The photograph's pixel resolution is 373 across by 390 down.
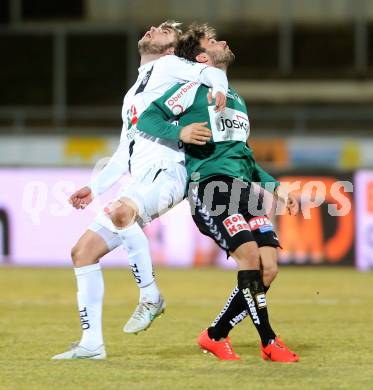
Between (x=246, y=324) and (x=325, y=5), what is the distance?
16451mm

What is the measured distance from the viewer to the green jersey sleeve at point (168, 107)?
652 centimetres

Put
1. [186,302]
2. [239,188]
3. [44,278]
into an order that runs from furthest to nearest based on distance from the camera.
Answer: [44,278] < [186,302] < [239,188]

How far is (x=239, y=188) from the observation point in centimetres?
651

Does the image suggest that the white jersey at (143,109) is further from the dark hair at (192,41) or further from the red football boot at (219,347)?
the red football boot at (219,347)

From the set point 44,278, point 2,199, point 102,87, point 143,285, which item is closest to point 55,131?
point 102,87

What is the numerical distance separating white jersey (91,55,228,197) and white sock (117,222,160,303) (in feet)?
1.33

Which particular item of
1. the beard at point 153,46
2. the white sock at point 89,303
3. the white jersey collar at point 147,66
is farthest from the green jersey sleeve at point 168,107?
the white sock at point 89,303

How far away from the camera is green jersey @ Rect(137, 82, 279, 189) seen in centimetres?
654

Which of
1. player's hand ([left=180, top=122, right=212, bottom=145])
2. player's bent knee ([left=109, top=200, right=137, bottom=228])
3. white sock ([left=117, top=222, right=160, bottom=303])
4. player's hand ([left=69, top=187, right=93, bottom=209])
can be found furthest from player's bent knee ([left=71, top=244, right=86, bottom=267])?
player's hand ([left=180, top=122, right=212, bottom=145])

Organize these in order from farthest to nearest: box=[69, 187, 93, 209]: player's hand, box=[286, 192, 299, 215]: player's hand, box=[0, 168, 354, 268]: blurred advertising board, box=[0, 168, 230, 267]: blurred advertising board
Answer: box=[0, 168, 230, 267]: blurred advertising board → box=[0, 168, 354, 268]: blurred advertising board → box=[69, 187, 93, 209]: player's hand → box=[286, 192, 299, 215]: player's hand

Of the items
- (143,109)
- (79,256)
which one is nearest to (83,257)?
(79,256)

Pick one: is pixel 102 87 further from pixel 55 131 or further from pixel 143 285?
pixel 143 285

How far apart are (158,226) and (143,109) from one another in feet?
26.6

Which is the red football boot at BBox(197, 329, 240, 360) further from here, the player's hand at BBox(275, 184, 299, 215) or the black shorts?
the player's hand at BBox(275, 184, 299, 215)
